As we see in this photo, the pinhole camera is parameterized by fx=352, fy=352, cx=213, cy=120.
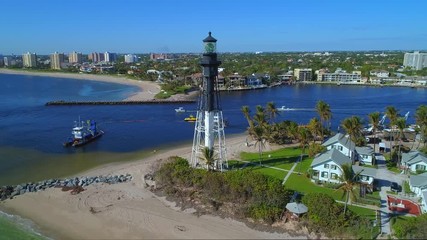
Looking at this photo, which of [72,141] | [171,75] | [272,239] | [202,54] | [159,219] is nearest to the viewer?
[272,239]

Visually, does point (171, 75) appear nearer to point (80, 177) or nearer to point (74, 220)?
point (80, 177)

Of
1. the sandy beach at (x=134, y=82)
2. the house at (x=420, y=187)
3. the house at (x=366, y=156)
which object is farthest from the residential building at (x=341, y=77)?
the house at (x=420, y=187)

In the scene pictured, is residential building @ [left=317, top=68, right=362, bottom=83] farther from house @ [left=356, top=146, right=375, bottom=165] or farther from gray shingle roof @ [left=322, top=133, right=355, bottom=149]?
house @ [left=356, top=146, right=375, bottom=165]

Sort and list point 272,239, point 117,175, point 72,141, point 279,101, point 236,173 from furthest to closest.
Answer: point 279,101
point 72,141
point 117,175
point 236,173
point 272,239

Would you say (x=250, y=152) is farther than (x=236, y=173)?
Yes

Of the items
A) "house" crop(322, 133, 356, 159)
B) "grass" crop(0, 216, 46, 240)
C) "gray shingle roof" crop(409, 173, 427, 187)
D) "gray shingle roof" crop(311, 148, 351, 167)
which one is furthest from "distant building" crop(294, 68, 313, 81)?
"grass" crop(0, 216, 46, 240)

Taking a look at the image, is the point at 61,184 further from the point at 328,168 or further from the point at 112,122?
the point at 112,122

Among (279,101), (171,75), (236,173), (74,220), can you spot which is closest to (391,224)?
(236,173)

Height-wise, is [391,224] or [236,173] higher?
[236,173]

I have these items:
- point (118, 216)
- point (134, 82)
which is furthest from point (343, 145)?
point (134, 82)
